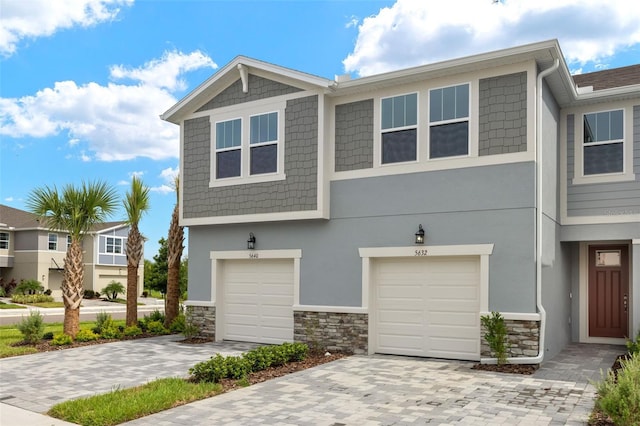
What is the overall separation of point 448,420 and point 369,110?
23.0 feet

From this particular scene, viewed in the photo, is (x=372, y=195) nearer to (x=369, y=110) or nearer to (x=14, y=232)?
(x=369, y=110)

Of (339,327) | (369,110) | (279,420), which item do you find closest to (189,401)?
(279,420)

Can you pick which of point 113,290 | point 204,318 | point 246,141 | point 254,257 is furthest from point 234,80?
point 113,290

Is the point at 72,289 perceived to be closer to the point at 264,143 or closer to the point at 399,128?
the point at 264,143

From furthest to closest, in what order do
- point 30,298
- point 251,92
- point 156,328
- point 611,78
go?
point 30,298 < point 156,328 < point 611,78 < point 251,92

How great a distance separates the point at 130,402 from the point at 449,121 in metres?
7.55

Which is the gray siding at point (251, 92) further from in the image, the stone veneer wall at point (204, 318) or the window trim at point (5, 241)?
the window trim at point (5, 241)

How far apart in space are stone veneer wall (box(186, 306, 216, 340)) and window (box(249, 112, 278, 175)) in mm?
3687

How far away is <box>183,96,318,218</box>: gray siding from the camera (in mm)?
12023

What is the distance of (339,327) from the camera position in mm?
11641

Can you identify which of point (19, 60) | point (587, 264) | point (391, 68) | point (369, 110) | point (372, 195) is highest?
point (19, 60)

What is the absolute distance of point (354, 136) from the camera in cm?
1188

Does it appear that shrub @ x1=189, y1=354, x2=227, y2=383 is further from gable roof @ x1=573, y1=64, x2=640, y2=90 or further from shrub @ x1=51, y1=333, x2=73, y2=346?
gable roof @ x1=573, y1=64, x2=640, y2=90

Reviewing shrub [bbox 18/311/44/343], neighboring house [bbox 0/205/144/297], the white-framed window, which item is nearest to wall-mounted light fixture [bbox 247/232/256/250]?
shrub [bbox 18/311/44/343]
